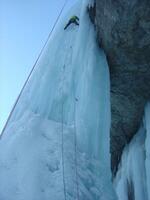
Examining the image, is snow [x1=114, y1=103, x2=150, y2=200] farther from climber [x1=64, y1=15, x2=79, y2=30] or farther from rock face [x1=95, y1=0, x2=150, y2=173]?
climber [x1=64, y1=15, x2=79, y2=30]

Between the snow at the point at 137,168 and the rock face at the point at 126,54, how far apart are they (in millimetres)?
221

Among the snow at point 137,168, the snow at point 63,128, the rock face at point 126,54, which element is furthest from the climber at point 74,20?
the snow at point 137,168

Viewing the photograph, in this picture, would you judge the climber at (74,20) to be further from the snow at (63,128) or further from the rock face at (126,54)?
the rock face at (126,54)

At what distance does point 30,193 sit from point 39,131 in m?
0.83

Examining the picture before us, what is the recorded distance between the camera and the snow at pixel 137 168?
20.4 feet

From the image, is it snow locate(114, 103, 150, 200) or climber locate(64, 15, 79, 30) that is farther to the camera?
snow locate(114, 103, 150, 200)

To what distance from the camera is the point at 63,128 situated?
4.23 metres

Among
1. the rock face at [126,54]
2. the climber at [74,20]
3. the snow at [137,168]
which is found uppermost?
the climber at [74,20]

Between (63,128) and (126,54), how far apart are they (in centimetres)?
197

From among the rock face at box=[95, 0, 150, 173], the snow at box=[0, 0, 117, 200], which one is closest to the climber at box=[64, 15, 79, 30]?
the snow at box=[0, 0, 117, 200]

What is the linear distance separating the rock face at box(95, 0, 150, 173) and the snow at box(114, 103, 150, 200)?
0.72 ft

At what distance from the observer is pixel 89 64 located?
5246mm

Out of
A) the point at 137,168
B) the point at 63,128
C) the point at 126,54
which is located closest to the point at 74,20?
the point at 126,54

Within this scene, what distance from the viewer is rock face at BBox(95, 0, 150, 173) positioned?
16.1 ft
